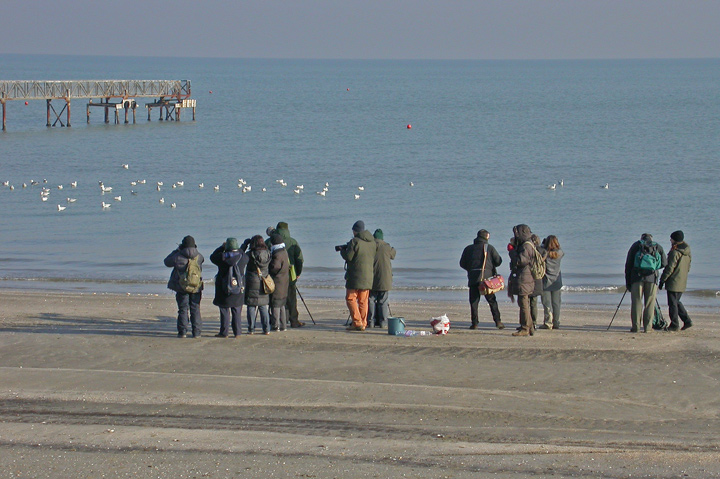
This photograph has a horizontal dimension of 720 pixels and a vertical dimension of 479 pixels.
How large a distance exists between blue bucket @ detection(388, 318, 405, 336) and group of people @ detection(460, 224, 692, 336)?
1067 mm

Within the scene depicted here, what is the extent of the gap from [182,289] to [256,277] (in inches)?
37.7

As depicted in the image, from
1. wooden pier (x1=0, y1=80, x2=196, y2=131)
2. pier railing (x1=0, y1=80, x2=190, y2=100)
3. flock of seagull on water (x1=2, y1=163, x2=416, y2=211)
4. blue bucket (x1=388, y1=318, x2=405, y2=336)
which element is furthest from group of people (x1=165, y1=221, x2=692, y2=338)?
pier railing (x1=0, y1=80, x2=190, y2=100)

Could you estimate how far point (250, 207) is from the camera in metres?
33.5

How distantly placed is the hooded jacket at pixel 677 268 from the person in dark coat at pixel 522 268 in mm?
1977

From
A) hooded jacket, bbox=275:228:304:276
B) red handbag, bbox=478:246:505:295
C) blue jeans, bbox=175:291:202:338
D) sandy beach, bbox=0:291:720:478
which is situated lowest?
sandy beach, bbox=0:291:720:478

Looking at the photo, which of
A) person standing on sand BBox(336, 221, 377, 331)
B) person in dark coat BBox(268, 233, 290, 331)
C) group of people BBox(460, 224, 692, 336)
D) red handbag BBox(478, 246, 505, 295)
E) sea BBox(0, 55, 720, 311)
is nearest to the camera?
group of people BBox(460, 224, 692, 336)

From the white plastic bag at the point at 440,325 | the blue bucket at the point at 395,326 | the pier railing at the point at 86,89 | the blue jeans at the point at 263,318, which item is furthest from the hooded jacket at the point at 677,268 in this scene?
the pier railing at the point at 86,89

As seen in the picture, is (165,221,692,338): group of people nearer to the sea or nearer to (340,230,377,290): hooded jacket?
(340,230,377,290): hooded jacket

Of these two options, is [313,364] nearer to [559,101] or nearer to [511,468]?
[511,468]

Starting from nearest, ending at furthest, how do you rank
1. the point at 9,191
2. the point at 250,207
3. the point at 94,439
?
the point at 94,439 → the point at 250,207 → the point at 9,191

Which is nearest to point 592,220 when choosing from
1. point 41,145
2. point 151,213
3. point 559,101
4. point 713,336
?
point 151,213

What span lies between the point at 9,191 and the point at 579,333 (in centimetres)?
2824

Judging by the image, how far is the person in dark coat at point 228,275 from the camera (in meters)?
12.1

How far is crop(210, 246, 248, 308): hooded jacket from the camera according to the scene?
12.1 m
